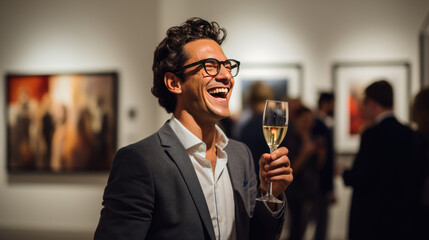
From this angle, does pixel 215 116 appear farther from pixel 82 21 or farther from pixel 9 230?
pixel 9 230

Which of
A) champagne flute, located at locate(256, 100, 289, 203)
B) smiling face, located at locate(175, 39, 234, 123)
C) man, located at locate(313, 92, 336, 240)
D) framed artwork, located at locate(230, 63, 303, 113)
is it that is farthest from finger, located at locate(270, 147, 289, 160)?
framed artwork, located at locate(230, 63, 303, 113)

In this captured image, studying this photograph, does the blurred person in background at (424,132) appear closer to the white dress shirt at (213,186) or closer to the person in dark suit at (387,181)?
the person in dark suit at (387,181)

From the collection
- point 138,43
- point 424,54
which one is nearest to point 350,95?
point 424,54

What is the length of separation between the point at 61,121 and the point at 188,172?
4.41 metres

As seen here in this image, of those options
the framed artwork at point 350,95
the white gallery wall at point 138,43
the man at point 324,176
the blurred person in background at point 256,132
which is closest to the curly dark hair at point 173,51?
the blurred person in background at point 256,132

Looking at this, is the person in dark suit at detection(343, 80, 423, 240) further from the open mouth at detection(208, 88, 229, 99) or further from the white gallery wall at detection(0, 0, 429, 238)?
the white gallery wall at detection(0, 0, 429, 238)

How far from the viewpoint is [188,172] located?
1457mm

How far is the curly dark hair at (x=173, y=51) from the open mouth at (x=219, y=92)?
0.13m

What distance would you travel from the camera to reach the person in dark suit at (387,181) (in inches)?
115

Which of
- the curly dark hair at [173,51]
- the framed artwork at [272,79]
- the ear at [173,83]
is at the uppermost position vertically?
the framed artwork at [272,79]

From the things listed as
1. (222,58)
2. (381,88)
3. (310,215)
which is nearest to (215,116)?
(222,58)

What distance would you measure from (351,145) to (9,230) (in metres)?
4.71

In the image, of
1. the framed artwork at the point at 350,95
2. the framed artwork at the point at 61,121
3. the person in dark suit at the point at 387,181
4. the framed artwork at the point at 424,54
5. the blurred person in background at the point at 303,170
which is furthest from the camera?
the framed artwork at the point at 350,95

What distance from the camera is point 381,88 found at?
3.13 m
